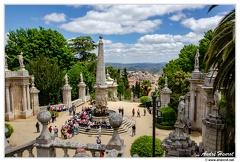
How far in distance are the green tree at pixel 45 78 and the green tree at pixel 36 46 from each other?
3.77m

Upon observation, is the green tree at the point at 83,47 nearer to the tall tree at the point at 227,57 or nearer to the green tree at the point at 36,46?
the green tree at the point at 36,46

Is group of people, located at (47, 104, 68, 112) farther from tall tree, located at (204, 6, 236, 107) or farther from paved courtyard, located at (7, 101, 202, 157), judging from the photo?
tall tree, located at (204, 6, 236, 107)

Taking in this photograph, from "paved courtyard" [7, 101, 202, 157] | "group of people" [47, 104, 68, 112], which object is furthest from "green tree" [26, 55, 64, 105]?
"paved courtyard" [7, 101, 202, 157]

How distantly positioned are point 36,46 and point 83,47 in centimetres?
1900

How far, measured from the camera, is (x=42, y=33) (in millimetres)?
37812

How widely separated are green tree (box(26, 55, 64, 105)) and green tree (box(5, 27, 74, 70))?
149 inches

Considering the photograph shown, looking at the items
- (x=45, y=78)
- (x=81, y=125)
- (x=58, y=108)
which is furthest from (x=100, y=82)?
(x=45, y=78)

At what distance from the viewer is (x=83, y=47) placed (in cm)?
5397

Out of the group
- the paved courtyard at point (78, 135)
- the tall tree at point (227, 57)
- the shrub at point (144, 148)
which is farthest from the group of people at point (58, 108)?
the tall tree at point (227, 57)

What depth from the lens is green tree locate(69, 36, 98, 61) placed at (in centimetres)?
5322

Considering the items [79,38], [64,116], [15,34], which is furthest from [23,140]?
[79,38]

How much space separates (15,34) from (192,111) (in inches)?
1191

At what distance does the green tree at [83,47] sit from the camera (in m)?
53.2

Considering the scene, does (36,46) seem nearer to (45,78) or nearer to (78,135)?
(45,78)
